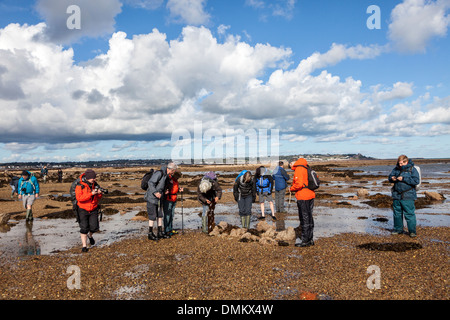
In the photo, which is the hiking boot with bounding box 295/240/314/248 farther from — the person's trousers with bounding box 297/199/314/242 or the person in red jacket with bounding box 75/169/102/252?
the person in red jacket with bounding box 75/169/102/252

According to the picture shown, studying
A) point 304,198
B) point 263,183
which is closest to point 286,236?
point 304,198

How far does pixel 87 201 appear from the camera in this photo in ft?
29.9

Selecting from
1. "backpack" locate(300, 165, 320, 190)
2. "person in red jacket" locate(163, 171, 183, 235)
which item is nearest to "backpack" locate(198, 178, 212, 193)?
"person in red jacket" locate(163, 171, 183, 235)

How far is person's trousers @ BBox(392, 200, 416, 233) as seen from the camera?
10500mm

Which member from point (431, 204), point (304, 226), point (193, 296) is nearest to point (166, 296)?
point (193, 296)

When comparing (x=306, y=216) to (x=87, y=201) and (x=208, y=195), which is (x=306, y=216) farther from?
(x=87, y=201)

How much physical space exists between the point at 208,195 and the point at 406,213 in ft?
23.2

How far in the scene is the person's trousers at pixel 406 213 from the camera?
10500mm

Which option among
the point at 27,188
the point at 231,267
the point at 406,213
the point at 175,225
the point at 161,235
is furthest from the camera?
the point at 27,188
